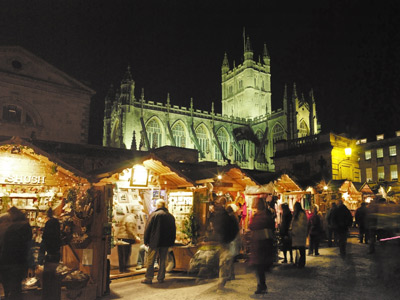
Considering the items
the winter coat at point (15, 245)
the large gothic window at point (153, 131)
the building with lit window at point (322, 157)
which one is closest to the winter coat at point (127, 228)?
the winter coat at point (15, 245)

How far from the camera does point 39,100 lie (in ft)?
65.3

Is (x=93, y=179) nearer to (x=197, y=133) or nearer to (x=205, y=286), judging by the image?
(x=205, y=286)

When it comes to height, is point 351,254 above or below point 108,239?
below

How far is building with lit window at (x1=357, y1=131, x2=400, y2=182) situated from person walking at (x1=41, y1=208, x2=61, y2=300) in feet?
109

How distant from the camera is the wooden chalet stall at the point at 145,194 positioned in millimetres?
7957

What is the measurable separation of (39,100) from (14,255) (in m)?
17.7

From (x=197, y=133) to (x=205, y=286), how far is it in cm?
4056

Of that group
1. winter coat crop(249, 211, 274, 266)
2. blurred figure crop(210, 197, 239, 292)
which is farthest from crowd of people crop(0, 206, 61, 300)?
winter coat crop(249, 211, 274, 266)

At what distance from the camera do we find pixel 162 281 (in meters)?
6.71

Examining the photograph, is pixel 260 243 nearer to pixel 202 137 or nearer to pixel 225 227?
pixel 225 227

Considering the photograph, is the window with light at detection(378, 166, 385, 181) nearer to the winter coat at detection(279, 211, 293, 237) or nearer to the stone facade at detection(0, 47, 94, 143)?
the winter coat at detection(279, 211, 293, 237)

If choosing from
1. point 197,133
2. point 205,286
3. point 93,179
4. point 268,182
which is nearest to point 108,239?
point 93,179

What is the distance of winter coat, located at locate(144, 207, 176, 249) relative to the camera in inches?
264

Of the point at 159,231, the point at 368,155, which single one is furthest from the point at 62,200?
the point at 368,155
